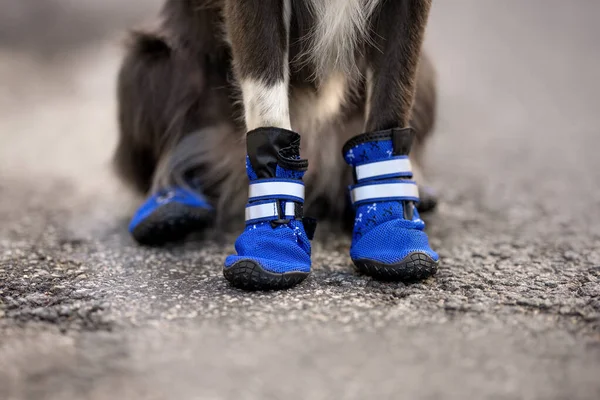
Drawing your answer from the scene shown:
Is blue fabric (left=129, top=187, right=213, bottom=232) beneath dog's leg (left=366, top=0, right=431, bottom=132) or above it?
beneath

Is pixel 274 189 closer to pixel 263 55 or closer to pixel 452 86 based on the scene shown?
pixel 263 55

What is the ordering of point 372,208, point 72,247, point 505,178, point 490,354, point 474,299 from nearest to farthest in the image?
1. point 490,354
2. point 474,299
3. point 372,208
4. point 72,247
5. point 505,178

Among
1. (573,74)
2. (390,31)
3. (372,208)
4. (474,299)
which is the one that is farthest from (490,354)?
(573,74)

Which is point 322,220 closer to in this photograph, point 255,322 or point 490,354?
point 255,322

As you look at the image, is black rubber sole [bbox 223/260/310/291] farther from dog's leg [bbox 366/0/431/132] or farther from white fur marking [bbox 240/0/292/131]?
dog's leg [bbox 366/0/431/132]

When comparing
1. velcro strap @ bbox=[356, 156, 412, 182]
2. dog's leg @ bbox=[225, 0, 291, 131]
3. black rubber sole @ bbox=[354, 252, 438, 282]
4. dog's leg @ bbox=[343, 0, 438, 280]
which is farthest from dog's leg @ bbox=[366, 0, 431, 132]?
black rubber sole @ bbox=[354, 252, 438, 282]

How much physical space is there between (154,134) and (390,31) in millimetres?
964

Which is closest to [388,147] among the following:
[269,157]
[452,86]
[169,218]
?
[269,157]

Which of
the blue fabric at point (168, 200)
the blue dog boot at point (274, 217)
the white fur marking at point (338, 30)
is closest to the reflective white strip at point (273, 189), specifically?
the blue dog boot at point (274, 217)

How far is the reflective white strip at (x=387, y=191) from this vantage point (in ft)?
6.11

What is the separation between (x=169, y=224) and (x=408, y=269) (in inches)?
33.1

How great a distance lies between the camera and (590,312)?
1565 mm

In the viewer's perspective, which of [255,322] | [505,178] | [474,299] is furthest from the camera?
[505,178]

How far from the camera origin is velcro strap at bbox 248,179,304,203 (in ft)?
5.80
